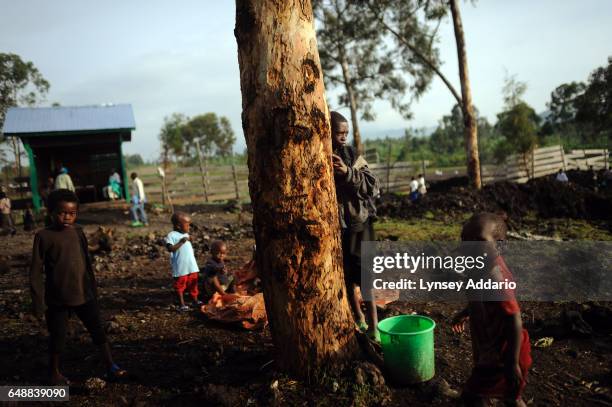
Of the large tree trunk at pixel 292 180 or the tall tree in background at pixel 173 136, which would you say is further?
the tall tree in background at pixel 173 136

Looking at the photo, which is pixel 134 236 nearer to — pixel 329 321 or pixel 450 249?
pixel 450 249

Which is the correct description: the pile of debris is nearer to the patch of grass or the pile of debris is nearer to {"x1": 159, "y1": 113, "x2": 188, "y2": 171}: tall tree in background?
the patch of grass

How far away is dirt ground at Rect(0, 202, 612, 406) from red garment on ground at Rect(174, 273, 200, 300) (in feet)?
0.79

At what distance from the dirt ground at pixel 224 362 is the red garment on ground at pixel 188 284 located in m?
0.24

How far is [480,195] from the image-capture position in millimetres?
12305

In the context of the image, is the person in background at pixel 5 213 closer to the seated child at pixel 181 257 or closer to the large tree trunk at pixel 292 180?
the seated child at pixel 181 257

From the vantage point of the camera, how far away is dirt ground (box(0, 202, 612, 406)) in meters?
2.63

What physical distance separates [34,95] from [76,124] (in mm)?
10011

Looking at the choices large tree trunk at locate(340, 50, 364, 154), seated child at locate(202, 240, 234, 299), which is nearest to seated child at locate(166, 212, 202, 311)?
seated child at locate(202, 240, 234, 299)

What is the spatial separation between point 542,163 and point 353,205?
793 inches

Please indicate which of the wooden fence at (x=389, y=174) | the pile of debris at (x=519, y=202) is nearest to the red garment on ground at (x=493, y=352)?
the pile of debris at (x=519, y=202)

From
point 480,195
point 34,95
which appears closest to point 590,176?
point 480,195

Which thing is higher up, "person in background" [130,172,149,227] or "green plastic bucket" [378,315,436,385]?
"person in background" [130,172,149,227]

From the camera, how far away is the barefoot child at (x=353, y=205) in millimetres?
3301
